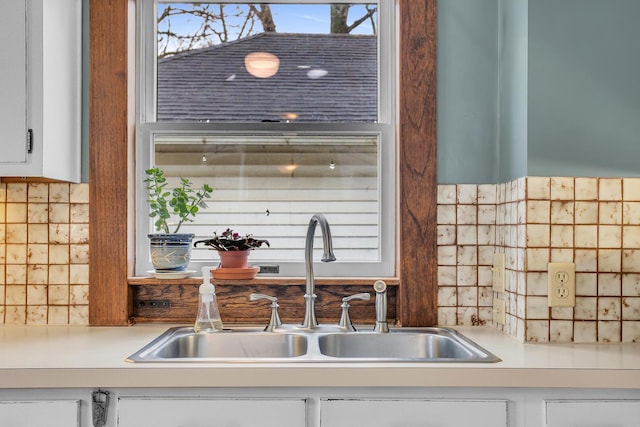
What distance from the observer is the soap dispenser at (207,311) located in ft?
6.40

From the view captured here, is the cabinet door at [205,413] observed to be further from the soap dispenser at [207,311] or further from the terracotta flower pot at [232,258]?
the terracotta flower pot at [232,258]

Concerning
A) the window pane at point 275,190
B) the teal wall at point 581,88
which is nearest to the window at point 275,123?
the window pane at point 275,190

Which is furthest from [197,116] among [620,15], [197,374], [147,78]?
[620,15]

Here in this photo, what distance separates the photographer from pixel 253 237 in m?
2.22

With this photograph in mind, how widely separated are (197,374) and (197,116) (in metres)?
1.12

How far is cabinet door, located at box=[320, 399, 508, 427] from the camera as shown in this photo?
58.1 inches

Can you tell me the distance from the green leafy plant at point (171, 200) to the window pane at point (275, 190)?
0.21ft

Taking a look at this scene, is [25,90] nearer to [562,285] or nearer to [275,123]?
[275,123]

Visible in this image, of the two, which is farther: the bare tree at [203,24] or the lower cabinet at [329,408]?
the bare tree at [203,24]

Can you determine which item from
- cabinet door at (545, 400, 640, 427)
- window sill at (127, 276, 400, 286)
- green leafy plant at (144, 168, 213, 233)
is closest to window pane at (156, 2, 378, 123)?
green leafy plant at (144, 168, 213, 233)

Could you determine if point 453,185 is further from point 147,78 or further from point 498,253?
point 147,78

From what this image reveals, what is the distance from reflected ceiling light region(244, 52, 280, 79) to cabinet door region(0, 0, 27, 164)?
0.79 m

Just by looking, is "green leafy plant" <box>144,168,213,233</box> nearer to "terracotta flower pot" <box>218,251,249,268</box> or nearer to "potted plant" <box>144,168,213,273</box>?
"potted plant" <box>144,168,213,273</box>

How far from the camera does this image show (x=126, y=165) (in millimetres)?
2086
